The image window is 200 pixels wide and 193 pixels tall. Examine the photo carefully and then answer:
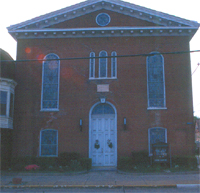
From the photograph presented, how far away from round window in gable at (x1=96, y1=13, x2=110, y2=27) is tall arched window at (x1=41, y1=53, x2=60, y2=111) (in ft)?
12.1

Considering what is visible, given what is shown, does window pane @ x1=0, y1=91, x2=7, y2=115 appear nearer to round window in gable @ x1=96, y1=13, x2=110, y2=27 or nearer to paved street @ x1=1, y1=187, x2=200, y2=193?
paved street @ x1=1, y1=187, x2=200, y2=193

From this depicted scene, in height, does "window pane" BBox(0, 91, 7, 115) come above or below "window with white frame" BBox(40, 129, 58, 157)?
above

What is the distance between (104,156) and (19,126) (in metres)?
5.74

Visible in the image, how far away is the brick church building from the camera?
1736cm

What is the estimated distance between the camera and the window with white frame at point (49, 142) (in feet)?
57.6

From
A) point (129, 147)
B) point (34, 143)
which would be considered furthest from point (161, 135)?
point (34, 143)

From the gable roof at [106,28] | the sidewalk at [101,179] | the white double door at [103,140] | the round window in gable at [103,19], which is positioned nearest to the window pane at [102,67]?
the gable roof at [106,28]

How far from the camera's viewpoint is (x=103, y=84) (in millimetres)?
17859

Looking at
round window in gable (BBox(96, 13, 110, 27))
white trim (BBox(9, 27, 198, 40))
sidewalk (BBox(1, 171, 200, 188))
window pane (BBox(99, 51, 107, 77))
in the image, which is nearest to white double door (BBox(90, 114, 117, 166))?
sidewalk (BBox(1, 171, 200, 188))

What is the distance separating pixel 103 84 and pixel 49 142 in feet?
16.5

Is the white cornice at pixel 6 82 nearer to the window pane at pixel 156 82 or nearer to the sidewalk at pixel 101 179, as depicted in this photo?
the sidewalk at pixel 101 179

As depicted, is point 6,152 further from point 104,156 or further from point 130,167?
point 130,167

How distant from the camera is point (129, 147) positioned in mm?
17172

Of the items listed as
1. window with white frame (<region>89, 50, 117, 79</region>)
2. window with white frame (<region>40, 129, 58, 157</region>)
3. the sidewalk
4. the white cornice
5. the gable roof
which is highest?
the gable roof
